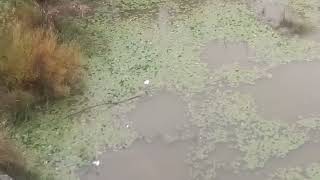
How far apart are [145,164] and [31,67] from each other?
4.14ft

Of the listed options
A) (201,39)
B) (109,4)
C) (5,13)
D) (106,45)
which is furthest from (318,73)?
(5,13)

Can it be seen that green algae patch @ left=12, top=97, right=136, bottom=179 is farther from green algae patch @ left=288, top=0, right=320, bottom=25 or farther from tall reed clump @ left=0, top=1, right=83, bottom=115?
green algae patch @ left=288, top=0, right=320, bottom=25

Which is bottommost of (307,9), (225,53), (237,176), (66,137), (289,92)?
(237,176)

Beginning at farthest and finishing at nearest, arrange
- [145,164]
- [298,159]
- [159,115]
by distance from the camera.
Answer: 1. [159,115]
2. [145,164]
3. [298,159]

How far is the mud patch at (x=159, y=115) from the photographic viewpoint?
4902 millimetres

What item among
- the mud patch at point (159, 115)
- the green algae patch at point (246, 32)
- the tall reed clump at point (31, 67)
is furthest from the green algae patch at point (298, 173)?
the tall reed clump at point (31, 67)

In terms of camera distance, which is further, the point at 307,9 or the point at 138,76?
the point at 307,9

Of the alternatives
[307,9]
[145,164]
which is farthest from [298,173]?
[307,9]

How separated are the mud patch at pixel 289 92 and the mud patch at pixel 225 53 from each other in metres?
0.35

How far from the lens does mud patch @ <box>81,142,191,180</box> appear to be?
4508 millimetres

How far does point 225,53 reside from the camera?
5.73 meters

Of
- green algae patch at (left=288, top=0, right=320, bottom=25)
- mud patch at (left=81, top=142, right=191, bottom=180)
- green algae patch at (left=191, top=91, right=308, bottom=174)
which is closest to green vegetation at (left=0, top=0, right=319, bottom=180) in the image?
green algae patch at (left=191, top=91, right=308, bottom=174)

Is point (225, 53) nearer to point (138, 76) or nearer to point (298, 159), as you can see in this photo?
point (138, 76)

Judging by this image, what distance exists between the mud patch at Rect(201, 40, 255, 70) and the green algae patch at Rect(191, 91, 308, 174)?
536mm
